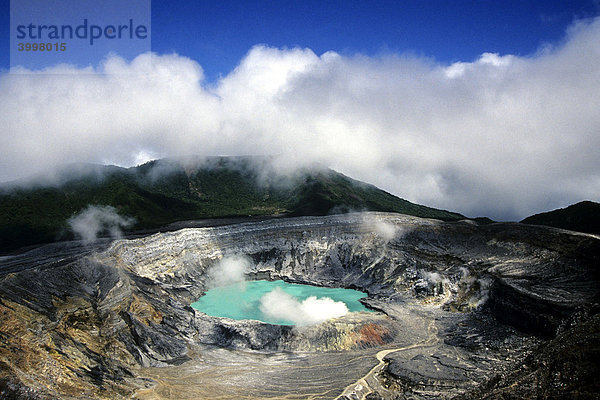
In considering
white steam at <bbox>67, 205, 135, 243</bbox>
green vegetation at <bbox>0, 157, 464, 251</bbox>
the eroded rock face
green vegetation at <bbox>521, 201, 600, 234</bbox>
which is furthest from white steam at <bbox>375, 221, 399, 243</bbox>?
white steam at <bbox>67, 205, 135, 243</bbox>

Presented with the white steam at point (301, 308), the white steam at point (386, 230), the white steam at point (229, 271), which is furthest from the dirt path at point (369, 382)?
the white steam at point (229, 271)

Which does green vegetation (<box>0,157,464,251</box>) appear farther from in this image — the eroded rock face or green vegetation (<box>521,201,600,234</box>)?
green vegetation (<box>521,201,600,234</box>)

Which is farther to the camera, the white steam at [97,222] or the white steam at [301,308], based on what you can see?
the white steam at [97,222]

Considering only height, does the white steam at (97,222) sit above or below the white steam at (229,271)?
above

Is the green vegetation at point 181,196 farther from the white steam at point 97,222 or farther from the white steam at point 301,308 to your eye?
the white steam at point 301,308

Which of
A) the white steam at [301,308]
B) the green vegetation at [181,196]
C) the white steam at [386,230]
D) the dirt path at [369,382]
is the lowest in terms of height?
the dirt path at [369,382]

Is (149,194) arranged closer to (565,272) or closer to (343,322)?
(343,322)
